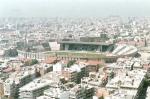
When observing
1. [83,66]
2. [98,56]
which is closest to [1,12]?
[98,56]

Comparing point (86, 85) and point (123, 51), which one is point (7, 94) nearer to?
point (86, 85)

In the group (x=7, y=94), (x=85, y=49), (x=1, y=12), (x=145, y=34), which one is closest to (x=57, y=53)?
(x=85, y=49)

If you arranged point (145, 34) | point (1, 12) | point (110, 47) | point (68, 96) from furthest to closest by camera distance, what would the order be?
1. point (1, 12)
2. point (145, 34)
3. point (110, 47)
4. point (68, 96)

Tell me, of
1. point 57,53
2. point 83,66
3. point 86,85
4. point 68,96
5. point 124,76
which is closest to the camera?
point 68,96

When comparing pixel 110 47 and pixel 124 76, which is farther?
pixel 110 47

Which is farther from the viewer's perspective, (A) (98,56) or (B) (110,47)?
(B) (110,47)

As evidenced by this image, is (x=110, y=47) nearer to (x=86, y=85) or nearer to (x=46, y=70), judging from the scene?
(x=46, y=70)

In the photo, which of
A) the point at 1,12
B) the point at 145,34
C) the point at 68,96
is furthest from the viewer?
the point at 1,12

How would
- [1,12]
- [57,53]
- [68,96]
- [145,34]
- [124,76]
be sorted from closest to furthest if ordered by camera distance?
1. [68,96]
2. [124,76]
3. [57,53]
4. [145,34]
5. [1,12]

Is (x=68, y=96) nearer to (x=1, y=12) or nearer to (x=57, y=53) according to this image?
(x=57, y=53)
